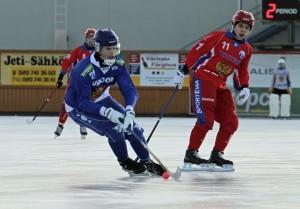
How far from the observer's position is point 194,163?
9.90m

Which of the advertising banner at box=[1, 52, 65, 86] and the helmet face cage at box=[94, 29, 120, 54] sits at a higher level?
the helmet face cage at box=[94, 29, 120, 54]

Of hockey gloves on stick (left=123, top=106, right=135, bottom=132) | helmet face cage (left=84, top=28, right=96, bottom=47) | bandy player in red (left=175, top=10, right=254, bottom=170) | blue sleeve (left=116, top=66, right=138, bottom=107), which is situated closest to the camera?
hockey gloves on stick (left=123, top=106, right=135, bottom=132)

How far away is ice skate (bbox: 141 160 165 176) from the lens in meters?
8.99

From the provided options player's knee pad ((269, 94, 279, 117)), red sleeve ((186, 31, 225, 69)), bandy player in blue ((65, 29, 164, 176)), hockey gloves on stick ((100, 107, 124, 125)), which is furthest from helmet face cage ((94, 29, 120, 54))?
player's knee pad ((269, 94, 279, 117))

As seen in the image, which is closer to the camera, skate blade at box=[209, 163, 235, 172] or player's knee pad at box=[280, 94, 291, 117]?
skate blade at box=[209, 163, 235, 172]

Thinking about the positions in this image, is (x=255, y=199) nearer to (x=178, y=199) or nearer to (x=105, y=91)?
(x=178, y=199)

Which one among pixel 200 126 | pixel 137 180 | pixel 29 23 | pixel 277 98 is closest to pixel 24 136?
pixel 200 126

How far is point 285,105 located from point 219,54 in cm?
1537

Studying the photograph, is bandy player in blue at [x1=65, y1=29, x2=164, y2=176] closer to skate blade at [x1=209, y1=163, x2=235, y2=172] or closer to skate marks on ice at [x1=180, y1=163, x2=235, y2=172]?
skate marks on ice at [x1=180, y1=163, x2=235, y2=172]

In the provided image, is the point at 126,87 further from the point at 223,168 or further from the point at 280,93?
the point at 280,93

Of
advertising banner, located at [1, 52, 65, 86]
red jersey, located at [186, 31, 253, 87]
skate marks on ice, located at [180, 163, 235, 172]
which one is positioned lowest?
advertising banner, located at [1, 52, 65, 86]

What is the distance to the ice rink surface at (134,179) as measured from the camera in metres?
7.10

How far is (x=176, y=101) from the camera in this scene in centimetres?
2694

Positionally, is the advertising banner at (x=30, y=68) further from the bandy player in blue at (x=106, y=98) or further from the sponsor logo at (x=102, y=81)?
the sponsor logo at (x=102, y=81)
